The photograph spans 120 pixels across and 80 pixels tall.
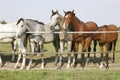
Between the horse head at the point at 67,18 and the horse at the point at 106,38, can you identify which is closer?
the horse head at the point at 67,18

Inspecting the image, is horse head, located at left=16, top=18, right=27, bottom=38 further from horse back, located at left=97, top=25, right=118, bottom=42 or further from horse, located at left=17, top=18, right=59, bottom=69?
horse back, located at left=97, top=25, right=118, bottom=42

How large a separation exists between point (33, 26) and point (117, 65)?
3.51 metres

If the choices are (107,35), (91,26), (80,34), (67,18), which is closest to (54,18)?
(67,18)

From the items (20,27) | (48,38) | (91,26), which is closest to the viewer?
(20,27)

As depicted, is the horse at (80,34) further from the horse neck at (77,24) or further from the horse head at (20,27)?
the horse head at (20,27)

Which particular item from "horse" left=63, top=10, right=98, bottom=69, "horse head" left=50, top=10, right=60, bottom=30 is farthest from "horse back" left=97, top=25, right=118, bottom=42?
"horse head" left=50, top=10, right=60, bottom=30

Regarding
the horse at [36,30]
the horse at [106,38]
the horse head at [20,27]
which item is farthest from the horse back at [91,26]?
the horse head at [20,27]

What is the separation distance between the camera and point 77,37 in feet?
39.9

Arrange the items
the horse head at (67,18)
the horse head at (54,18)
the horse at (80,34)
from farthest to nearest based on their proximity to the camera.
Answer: the horse head at (54,18) < the horse at (80,34) < the horse head at (67,18)

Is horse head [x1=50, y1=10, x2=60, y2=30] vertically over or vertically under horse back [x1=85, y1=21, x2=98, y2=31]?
over

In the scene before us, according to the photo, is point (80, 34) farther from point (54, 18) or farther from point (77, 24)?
point (54, 18)

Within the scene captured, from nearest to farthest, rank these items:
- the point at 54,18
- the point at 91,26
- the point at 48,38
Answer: the point at 54,18, the point at 91,26, the point at 48,38

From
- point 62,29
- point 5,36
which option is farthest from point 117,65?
point 5,36

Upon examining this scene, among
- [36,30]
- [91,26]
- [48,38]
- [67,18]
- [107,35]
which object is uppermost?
[67,18]
